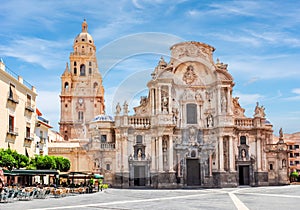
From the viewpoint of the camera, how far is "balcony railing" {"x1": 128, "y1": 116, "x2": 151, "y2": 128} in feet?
185

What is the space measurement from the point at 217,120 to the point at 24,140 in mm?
24476

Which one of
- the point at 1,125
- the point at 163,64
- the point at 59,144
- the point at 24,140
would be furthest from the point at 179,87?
the point at 1,125

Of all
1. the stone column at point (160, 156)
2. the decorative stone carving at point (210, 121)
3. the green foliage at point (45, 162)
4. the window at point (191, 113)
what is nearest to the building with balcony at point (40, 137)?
the green foliage at point (45, 162)

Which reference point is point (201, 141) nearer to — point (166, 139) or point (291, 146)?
point (166, 139)

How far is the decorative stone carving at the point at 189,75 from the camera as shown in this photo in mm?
57875

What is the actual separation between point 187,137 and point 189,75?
320 inches

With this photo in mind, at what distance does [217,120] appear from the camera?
56.4m

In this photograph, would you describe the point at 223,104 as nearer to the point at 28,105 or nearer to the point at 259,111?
the point at 259,111

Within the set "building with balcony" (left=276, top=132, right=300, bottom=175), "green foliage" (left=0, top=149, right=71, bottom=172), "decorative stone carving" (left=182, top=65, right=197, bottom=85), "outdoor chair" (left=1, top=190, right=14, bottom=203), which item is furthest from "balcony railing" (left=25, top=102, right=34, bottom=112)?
"building with balcony" (left=276, top=132, right=300, bottom=175)

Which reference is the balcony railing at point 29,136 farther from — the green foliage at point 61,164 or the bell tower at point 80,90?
the bell tower at point 80,90

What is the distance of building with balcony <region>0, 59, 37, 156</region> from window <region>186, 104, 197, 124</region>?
1980 centimetres

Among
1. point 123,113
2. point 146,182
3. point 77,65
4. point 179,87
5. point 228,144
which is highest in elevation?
point 77,65

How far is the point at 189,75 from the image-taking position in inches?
2285

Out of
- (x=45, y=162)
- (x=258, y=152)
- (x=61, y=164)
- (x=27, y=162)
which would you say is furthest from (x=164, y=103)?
(x=27, y=162)
